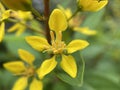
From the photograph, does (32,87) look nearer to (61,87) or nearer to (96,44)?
(61,87)

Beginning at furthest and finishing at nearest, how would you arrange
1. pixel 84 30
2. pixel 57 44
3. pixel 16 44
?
pixel 16 44 < pixel 84 30 < pixel 57 44

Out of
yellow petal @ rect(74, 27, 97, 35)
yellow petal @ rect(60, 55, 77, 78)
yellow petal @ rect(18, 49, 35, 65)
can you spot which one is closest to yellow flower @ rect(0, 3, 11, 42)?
yellow petal @ rect(18, 49, 35, 65)

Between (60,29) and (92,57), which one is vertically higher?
(60,29)

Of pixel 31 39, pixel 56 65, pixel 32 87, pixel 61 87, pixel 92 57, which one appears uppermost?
pixel 31 39

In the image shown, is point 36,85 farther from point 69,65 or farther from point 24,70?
point 69,65

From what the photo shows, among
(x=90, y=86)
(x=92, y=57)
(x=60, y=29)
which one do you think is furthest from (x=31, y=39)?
(x=92, y=57)

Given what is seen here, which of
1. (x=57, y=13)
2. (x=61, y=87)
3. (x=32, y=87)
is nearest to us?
(x=57, y=13)

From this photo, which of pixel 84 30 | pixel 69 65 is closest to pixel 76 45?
pixel 69 65

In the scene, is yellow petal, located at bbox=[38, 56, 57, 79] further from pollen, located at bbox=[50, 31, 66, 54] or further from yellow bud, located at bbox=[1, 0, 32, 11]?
yellow bud, located at bbox=[1, 0, 32, 11]
